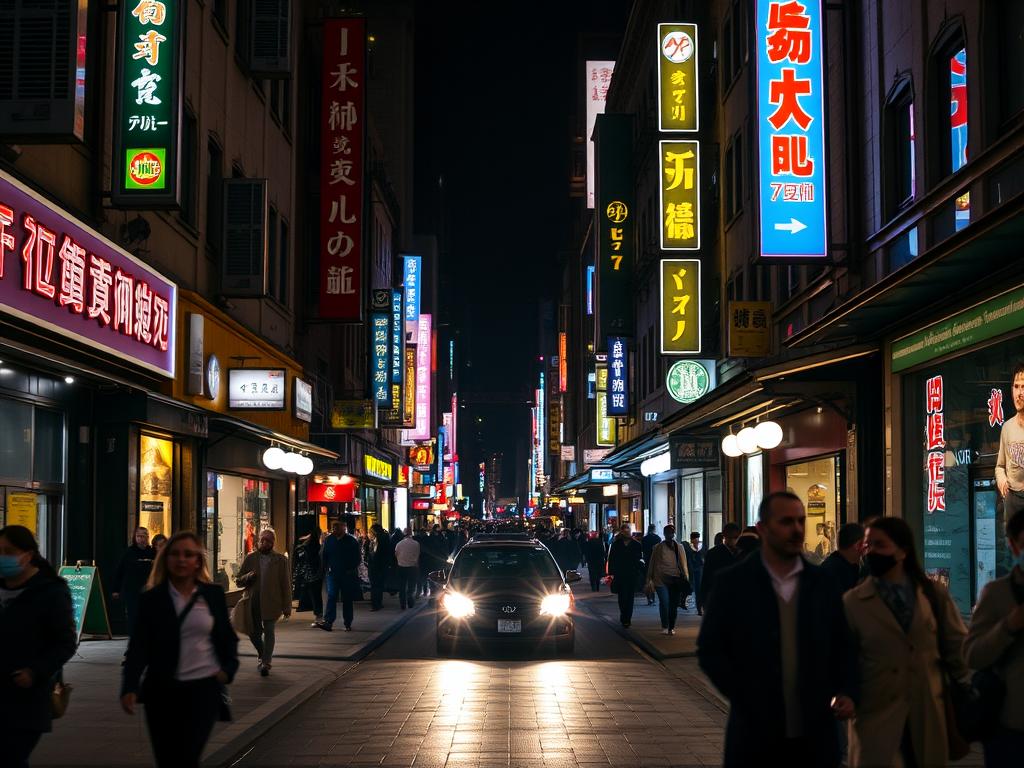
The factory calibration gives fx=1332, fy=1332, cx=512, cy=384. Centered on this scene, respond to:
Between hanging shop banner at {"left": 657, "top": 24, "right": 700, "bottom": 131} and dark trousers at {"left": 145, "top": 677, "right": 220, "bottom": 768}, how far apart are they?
2391 centimetres

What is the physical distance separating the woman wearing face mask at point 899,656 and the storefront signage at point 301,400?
23.7 m

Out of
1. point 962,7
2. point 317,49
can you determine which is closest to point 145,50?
point 962,7

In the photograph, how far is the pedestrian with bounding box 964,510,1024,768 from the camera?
19.5 ft

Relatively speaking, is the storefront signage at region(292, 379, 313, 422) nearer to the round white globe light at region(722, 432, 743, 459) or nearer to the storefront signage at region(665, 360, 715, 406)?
the storefront signage at region(665, 360, 715, 406)

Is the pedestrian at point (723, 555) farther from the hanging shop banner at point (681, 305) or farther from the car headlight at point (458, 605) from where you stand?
the hanging shop banner at point (681, 305)

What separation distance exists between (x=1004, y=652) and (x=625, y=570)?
18042 mm

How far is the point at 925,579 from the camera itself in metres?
6.53

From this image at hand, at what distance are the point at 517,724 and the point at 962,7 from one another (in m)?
9.02

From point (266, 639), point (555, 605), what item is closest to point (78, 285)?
point (266, 639)

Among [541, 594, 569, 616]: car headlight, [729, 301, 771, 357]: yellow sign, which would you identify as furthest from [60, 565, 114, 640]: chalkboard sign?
[729, 301, 771, 357]: yellow sign

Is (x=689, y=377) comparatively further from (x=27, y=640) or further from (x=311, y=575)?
(x=27, y=640)

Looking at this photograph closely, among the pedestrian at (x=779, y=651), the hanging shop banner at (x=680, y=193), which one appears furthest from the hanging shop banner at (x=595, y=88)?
the pedestrian at (x=779, y=651)

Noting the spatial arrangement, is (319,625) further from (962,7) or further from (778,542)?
(778,542)

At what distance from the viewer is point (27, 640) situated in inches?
274
